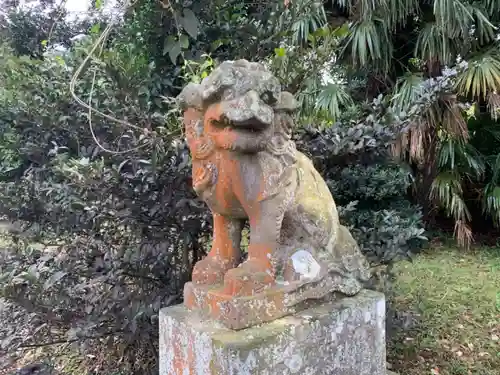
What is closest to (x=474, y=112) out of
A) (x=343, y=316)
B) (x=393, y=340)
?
(x=393, y=340)

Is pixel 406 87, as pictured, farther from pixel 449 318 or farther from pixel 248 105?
pixel 248 105

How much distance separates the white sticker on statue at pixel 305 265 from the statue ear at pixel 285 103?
482 mm

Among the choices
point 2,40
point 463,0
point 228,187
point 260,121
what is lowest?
point 228,187

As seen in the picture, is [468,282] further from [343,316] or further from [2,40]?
[2,40]

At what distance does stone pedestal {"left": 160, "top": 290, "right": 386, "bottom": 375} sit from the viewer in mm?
1370

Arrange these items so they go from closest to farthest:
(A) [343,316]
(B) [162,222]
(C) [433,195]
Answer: (A) [343,316] < (B) [162,222] < (C) [433,195]

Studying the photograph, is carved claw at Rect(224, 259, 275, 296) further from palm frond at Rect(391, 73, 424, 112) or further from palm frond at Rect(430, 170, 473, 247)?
palm frond at Rect(430, 170, 473, 247)

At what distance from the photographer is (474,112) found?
549 centimetres

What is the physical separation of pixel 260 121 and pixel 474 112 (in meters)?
4.88

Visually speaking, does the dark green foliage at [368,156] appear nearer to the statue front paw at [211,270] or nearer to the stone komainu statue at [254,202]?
the stone komainu statue at [254,202]

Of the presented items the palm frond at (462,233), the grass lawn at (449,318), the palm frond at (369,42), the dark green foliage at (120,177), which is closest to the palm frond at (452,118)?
the palm frond at (369,42)

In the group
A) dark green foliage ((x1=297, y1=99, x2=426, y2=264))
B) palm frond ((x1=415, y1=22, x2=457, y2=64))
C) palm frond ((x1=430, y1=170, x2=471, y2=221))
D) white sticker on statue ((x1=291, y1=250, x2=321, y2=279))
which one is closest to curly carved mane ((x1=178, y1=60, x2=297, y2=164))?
white sticker on statue ((x1=291, y1=250, x2=321, y2=279))

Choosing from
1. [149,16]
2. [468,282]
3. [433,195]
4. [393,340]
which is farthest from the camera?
[433,195]

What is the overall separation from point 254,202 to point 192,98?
1.29 feet
